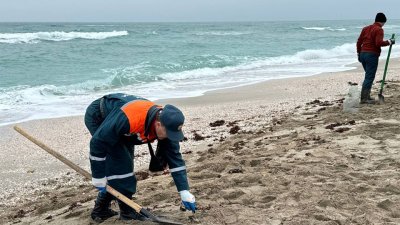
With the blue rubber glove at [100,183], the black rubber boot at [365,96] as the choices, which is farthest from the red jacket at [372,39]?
the blue rubber glove at [100,183]

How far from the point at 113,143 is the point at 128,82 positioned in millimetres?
12759

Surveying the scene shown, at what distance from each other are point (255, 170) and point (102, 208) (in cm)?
194

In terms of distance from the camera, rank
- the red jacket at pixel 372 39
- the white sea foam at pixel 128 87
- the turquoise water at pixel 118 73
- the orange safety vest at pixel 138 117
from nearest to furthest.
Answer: the orange safety vest at pixel 138 117
the red jacket at pixel 372 39
the white sea foam at pixel 128 87
the turquoise water at pixel 118 73

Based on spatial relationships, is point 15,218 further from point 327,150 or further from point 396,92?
point 396,92

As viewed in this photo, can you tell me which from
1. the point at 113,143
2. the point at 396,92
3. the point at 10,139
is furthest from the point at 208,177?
the point at 396,92

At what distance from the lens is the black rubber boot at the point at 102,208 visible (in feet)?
13.5

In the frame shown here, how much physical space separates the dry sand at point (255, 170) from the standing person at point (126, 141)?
447 millimetres

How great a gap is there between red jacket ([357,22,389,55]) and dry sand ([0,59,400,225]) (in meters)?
1.11

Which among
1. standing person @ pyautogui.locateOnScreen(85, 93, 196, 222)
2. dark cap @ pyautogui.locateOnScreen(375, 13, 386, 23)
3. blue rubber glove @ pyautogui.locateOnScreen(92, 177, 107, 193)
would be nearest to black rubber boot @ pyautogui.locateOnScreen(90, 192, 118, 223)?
standing person @ pyautogui.locateOnScreen(85, 93, 196, 222)

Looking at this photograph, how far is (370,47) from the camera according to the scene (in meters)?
8.77

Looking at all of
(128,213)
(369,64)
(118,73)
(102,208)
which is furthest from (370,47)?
(118,73)

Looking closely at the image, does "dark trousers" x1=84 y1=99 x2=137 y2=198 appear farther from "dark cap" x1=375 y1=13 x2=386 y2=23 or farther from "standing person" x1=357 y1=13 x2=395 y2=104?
"dark cap" x1=375 y1=13 x2=386 y2=23

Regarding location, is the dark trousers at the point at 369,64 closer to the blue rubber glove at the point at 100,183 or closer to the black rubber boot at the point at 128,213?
the black rubber boot at the point at 128,213

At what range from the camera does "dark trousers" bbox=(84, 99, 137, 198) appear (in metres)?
3.79
